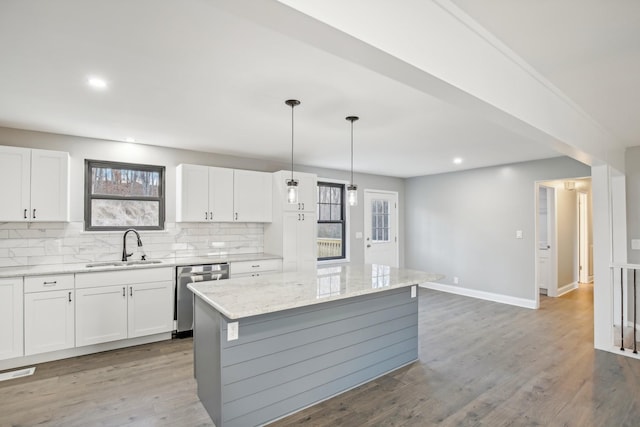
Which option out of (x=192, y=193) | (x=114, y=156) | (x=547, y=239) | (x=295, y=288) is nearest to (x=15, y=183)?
(x=114, y=156)

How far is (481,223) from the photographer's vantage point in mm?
6086

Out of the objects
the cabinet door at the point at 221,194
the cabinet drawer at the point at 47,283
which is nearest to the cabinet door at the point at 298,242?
the cabinet door at the point at 221,194

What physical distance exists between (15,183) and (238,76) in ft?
9.07

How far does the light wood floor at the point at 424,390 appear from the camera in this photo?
241 centimetres

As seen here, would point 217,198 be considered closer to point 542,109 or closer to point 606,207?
point 542,109

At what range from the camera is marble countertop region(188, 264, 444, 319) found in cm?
208

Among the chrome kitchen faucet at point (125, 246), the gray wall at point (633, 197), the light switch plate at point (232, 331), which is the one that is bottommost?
the light switch plate at point (232, 331)

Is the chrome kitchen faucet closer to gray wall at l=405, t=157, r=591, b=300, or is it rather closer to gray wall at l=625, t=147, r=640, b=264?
gray wall at l=405, t=157, r=591, b=300

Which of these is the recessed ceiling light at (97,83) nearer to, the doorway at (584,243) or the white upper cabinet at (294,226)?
the white upper cabinet at (294,226)

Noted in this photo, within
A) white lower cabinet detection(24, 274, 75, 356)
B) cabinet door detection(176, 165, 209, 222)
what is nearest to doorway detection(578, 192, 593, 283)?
cabinet door detection(176, 165, 209, 222)

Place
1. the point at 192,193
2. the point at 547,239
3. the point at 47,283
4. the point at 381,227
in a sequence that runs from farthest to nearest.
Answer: the point at 381,227, the point at 547,239, the point at 192,193, the point at 47,283

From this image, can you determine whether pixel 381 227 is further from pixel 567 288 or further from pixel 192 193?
pixel 192 193

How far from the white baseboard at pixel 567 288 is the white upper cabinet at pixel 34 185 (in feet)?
25.7

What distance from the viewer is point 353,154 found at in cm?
495
